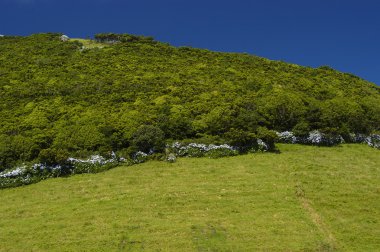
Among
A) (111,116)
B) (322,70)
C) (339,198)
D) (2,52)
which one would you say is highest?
(2,52)

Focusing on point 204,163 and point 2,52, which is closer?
point 204,163

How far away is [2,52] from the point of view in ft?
223

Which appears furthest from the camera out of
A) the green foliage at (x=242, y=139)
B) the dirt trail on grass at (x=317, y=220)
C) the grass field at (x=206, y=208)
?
the green foliage at (x=242, y=139)

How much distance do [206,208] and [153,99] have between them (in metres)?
22.2

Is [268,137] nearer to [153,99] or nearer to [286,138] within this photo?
[286,138]

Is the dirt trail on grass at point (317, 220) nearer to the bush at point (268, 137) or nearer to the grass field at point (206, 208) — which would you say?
the grass field at point (206, 208)

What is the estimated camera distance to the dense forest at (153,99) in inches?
1641

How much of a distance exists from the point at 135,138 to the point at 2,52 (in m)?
38.3

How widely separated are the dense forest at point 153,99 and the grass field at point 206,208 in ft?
14.2

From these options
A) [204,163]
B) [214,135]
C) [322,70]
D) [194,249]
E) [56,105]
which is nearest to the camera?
[194,249]

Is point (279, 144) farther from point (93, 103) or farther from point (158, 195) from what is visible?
point (93, 103)

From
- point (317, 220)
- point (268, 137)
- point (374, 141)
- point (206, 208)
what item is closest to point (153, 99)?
point (268, 137)

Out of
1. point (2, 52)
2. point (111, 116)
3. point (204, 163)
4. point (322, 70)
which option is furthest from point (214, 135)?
point (2, 52)

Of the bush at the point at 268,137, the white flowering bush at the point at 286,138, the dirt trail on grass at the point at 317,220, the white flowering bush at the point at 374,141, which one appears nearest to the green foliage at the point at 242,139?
the bush at the point at 268,137
